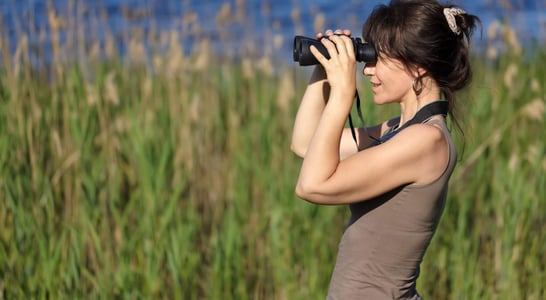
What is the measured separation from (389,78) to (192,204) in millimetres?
1422

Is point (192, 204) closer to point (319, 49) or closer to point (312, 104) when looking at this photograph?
point (312, 104)

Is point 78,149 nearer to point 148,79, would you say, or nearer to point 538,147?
point 148,79

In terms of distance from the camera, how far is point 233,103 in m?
4.12

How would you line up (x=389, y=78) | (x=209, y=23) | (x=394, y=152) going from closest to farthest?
(x=394, y=152) → (x=389, y=78) → (x=209, y=23)

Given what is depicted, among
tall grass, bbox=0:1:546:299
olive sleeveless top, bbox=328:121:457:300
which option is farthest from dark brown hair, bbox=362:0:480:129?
tall grass, bbox=0:1:546:299

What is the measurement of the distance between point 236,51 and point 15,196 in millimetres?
2262

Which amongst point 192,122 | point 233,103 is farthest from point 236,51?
point 192,122

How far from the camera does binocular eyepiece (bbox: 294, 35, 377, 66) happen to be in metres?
1.62

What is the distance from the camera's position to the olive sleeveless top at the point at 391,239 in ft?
5.25

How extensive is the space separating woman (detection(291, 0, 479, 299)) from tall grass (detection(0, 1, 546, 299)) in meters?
1.10

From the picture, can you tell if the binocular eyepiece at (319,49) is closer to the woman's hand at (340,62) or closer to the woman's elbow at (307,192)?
the woman's hand at (340,62)

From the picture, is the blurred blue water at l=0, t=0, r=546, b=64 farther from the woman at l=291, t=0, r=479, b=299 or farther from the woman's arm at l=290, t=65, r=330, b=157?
the woman at l=291, t=0, r=479, b=299

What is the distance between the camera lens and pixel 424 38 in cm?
163

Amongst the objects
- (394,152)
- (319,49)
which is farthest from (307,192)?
(319,49)
